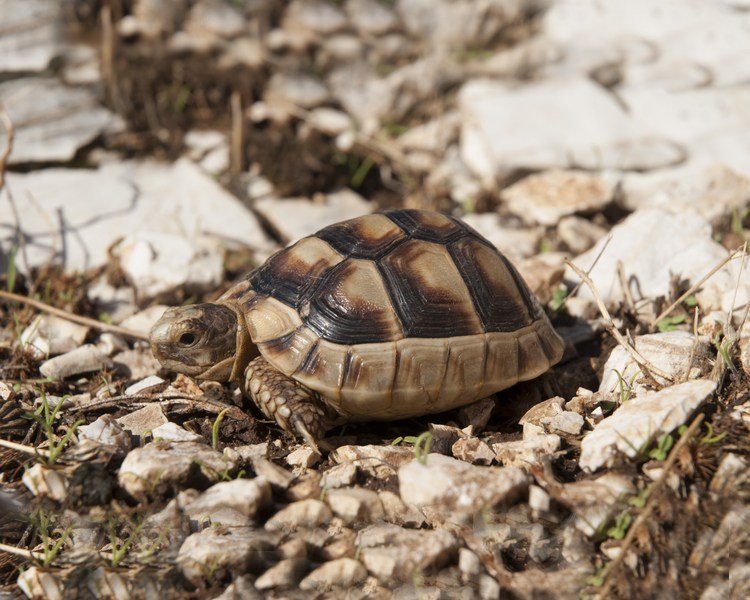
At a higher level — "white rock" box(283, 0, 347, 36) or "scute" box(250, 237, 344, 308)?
"white rock" box(283, 0, 347, 36)

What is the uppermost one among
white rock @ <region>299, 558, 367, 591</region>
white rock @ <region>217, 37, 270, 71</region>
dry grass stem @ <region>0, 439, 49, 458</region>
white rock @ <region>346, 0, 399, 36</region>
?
white rock @ <region>346, 0, 399, 36</region>

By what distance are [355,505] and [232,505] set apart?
1.40 feet

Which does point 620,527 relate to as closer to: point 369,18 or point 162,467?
point 162,467

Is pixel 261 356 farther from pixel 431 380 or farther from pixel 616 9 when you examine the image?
pixel 616 9

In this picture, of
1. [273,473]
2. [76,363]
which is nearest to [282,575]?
[273,473]

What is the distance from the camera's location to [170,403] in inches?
137

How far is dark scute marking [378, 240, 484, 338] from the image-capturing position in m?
3.31

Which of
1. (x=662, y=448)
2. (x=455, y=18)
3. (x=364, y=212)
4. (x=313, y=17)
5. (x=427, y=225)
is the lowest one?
(x=364, y=212)

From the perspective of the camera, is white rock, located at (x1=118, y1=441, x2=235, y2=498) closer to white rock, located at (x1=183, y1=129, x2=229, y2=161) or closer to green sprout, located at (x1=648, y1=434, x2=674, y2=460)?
green sprout, located at (x1=648, y1=434, x2=674, y2=460)

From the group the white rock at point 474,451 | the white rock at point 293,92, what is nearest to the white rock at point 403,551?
the white rock at point 474,451

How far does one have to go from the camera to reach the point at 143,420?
3.36 metres

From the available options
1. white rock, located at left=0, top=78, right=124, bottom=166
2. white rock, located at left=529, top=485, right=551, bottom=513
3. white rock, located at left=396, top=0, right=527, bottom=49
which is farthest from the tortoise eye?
white rock, located at left=396, top=0, right=527, bottom=49

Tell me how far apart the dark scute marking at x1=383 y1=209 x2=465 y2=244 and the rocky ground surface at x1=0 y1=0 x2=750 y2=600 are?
2.21ft

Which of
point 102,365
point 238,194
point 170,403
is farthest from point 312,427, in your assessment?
point 238,194
